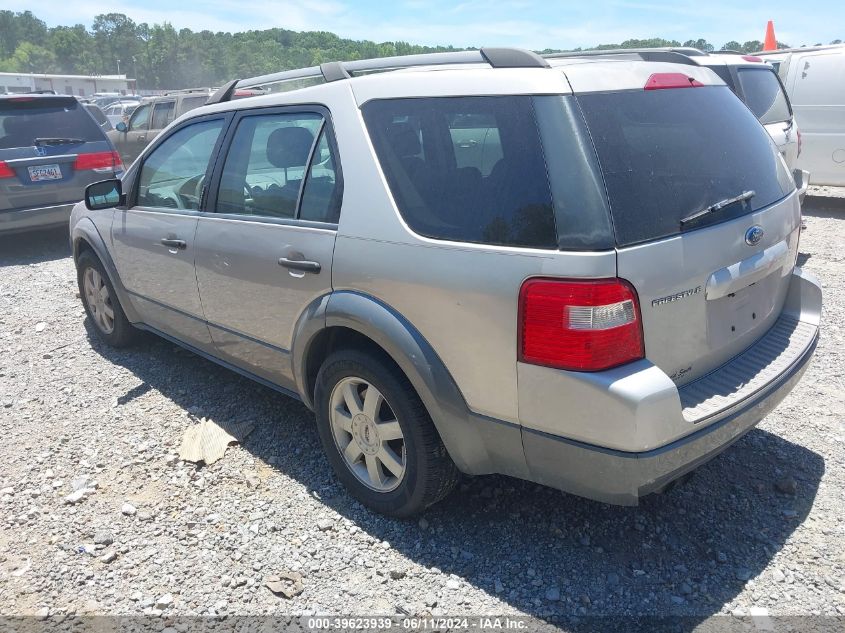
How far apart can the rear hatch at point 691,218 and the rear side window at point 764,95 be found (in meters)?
5.21

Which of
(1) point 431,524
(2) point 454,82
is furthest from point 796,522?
(2) point 454,82

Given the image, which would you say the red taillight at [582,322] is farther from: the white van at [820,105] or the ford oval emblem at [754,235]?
the white van at [820,105]

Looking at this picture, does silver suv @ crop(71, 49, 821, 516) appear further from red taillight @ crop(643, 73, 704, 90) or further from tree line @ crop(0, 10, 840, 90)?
tree line @ crop(0, 10, 840, 90)

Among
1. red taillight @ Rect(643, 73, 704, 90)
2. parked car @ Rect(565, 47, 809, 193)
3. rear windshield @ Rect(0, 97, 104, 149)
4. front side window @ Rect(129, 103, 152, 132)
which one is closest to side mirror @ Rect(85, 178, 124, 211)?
red taillight @ Rect(643, 73, 704, 90)

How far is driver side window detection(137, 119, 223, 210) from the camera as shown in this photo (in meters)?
3.78

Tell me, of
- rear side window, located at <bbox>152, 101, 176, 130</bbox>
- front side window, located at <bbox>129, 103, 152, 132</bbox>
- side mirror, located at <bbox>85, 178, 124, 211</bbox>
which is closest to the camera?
side mirror, located at <bbox>85, 178, 124, 211</bbox>

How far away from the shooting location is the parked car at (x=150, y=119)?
12945 mm

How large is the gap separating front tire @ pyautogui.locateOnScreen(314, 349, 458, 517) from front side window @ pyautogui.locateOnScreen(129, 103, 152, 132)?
41.4ft

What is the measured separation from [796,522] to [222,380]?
340 cm

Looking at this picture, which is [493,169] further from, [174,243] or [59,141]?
[59,141]

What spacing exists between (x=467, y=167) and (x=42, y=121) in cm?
746

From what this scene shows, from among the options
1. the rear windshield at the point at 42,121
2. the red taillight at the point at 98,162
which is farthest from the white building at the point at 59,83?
the red taillight at the point at 98,162

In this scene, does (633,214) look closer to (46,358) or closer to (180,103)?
(46,358)

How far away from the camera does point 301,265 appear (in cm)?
298
